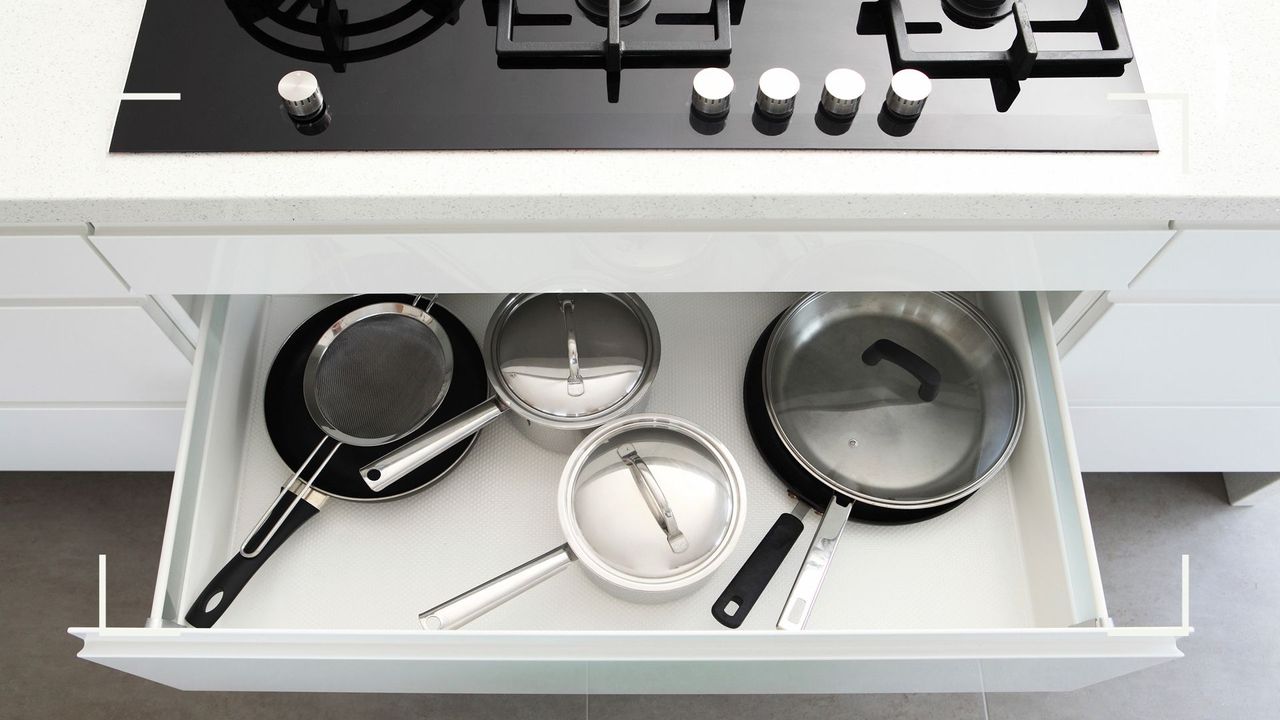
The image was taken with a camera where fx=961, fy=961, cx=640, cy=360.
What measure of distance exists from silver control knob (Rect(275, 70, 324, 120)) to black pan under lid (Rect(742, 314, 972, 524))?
1.69 ft

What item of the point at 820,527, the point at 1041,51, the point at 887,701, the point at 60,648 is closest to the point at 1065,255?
the point at 1041,51

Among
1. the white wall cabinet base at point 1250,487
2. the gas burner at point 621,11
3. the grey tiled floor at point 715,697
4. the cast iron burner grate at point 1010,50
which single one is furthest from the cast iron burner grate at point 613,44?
the white wall cabinet base at point 1250,487

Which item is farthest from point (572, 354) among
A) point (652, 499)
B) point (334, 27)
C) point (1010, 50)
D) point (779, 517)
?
point (1010, 50)

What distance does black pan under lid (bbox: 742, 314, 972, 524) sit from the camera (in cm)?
98

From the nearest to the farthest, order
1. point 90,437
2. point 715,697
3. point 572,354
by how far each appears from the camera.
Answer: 1. point 572,354
2. point 90,437
3. point 715,697

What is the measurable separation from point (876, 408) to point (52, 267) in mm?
803

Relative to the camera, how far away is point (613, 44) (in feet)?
2.51

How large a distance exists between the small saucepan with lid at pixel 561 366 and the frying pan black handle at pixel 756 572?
7.6 inches

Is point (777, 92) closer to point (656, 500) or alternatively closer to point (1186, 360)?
point (656, 500)

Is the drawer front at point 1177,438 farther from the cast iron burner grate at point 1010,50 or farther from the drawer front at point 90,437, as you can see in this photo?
the drawer front at point 90,437

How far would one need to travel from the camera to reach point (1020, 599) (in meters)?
0.96

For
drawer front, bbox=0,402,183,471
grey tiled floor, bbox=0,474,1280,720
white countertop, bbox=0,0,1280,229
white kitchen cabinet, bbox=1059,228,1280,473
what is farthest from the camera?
grey tiled floor, bbox=0,474,1280,720

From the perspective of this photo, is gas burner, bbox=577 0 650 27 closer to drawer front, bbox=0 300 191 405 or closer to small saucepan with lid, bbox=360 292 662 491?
small saucepan with lid, bbox=360 292 662 491

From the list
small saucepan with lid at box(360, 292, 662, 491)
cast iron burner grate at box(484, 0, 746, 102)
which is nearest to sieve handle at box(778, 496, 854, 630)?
small saucepan with lid at box(360, 292, 662, 491)
